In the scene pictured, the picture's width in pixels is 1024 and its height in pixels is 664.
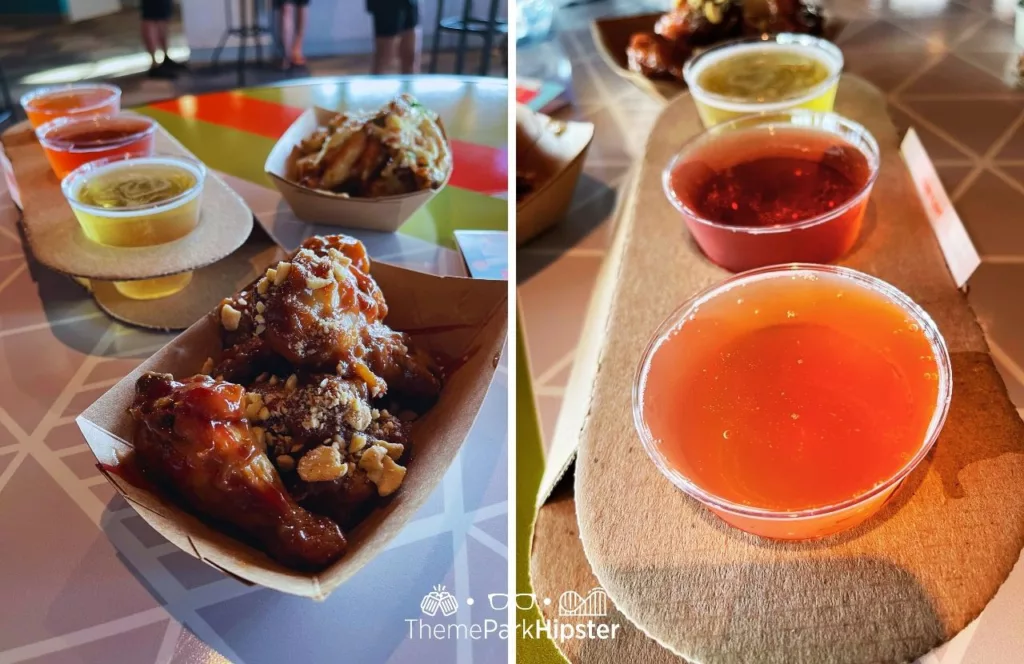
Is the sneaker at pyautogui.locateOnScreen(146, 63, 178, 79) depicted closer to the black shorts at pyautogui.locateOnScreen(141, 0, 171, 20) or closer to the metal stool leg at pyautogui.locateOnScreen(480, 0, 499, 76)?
the black shorts at pyautogui.locateOnScreen(141, 0, 171, 20)

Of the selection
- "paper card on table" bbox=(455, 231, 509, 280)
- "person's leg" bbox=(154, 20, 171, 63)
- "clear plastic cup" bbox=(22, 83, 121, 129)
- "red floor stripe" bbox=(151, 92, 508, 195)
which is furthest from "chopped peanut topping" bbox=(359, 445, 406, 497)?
"person's leg" bbox=(154, 20, 171, 63)

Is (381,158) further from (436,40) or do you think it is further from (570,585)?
(570,585)

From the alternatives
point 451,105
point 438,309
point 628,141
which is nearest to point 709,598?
point 438,309

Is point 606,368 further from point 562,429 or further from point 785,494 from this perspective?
point 785,494

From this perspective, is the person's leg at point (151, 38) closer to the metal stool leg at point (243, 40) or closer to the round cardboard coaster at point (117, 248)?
the metal stool leg at point (243, 40)

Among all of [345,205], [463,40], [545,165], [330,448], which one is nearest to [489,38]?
[463,40]

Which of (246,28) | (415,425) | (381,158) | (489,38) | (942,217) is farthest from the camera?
(489,38)

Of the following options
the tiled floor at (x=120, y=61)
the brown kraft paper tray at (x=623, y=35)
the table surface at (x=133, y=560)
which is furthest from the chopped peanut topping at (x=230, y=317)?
the brown kraft paper tray at (x=623, y=35)
